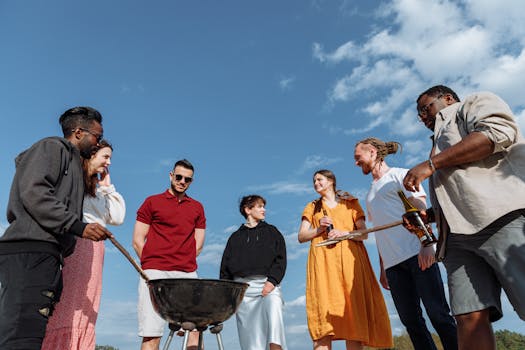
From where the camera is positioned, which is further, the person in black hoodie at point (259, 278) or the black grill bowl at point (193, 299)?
the person in black hoodie at point (259, 278)

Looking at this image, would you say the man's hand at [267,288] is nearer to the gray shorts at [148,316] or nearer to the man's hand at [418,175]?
the gray shorts at [148,316]

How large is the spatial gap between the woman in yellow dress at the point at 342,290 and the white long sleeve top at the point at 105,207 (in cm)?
197

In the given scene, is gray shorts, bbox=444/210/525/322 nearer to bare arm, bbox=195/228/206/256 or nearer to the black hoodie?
the black hoodie

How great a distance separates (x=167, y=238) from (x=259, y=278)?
45.2 inches

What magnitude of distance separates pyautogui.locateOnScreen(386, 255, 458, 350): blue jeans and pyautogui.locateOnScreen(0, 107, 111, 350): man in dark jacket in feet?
8.70

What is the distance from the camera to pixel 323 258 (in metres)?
4.87

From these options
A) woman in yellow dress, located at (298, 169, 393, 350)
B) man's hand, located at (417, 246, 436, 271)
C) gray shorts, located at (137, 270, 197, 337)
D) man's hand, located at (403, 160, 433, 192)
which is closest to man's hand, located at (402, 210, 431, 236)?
man's hand, located at (403, 160, 433, 192)

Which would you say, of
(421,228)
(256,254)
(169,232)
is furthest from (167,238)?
(421,228)

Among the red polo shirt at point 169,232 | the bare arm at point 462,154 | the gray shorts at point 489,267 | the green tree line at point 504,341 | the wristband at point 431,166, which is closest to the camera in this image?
the gray shorts at point 489,267

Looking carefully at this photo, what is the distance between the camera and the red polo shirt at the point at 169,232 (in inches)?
192

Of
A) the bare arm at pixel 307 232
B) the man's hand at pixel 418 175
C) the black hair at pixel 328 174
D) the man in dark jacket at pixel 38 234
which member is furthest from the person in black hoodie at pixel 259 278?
the man's hand at pixel 418 175

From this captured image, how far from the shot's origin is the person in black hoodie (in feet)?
16.7

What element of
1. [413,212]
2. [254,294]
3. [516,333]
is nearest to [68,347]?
[254,294]

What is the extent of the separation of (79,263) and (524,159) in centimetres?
348
